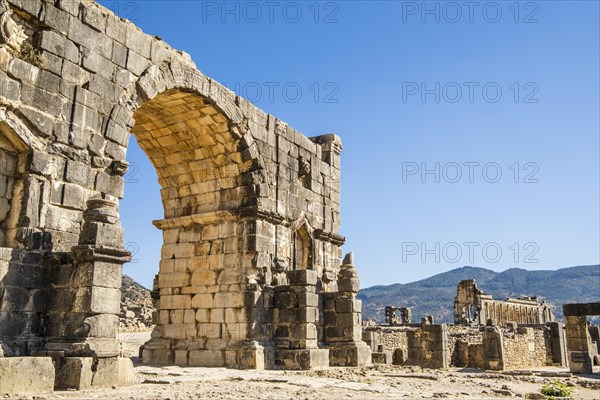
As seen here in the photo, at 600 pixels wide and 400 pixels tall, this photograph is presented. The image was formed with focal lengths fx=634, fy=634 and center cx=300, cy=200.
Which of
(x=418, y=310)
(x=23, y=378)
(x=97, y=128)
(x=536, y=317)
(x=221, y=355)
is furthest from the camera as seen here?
(x=418, y=310)

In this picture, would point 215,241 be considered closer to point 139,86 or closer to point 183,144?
point 183,144

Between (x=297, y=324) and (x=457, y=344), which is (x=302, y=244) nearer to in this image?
(x=297, y=324)

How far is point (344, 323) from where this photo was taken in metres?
13.1

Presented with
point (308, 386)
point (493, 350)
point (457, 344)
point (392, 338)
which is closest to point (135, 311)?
point (392, 338)

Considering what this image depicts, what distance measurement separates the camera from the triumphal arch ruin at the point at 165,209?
780cm

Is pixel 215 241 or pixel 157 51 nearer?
pixel 157 51

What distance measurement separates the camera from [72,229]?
335 inches

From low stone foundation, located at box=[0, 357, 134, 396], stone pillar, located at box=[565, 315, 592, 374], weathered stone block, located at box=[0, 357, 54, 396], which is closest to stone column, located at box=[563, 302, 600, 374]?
stone pillar, located at box=[565, 315, 592, 374]

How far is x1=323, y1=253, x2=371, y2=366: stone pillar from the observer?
506 inches

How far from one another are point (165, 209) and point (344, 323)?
4.52 meters

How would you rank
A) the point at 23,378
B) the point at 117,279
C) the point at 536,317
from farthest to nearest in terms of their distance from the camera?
the point at 536,317 → the point at 117,279 → the point at 23,378

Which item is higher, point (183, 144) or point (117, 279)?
point (183, 144)

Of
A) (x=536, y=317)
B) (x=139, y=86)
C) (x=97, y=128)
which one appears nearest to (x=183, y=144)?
(x=139, y=86)

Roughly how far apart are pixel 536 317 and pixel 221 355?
4575 cm
